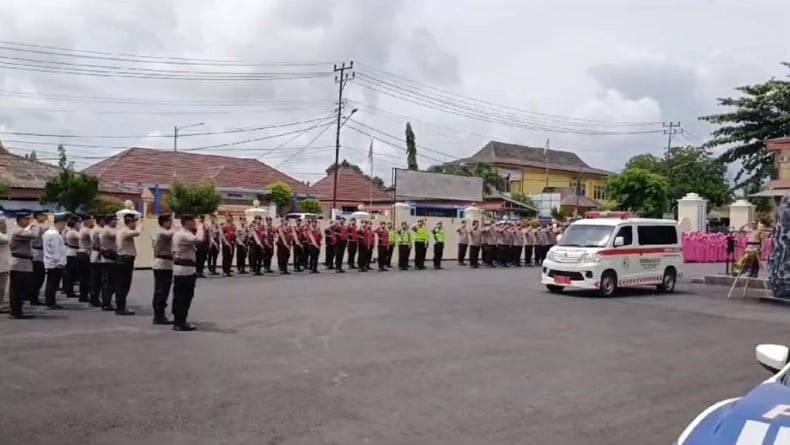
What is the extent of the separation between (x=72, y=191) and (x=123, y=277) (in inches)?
849

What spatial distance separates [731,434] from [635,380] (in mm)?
5501

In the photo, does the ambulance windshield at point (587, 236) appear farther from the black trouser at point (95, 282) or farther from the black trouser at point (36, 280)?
the black trouser at point (36, 280)

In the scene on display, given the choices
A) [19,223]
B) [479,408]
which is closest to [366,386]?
[479,408]

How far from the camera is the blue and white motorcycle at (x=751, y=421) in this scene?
133 inches

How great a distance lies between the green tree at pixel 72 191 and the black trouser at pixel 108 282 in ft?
66.7

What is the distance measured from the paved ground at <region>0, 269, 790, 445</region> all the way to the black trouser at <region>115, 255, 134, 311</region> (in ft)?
1.12

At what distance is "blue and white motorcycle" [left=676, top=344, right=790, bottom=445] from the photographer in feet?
11.1

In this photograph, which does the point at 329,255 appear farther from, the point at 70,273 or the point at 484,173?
the point at 484,173

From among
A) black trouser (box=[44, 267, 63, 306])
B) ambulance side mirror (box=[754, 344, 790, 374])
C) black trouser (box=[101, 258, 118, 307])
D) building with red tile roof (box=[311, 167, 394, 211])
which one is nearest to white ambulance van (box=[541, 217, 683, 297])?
black trouser (box=[101, 258, 118, 307])

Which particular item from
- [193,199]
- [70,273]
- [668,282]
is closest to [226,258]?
[70,273]

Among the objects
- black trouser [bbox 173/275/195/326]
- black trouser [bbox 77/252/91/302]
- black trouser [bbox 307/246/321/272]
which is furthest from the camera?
black trouser [bbox 307/246/321/272]

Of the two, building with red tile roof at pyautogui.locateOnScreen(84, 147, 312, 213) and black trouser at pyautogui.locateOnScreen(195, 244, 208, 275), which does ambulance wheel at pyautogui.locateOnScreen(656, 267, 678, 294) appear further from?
building with red tile roof at pyautogui.locateOnScreen(84, 147, 312, 213)

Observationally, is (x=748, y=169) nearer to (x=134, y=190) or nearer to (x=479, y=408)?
(x=479, y=408)

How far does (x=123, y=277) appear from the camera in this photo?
43.9 ft
